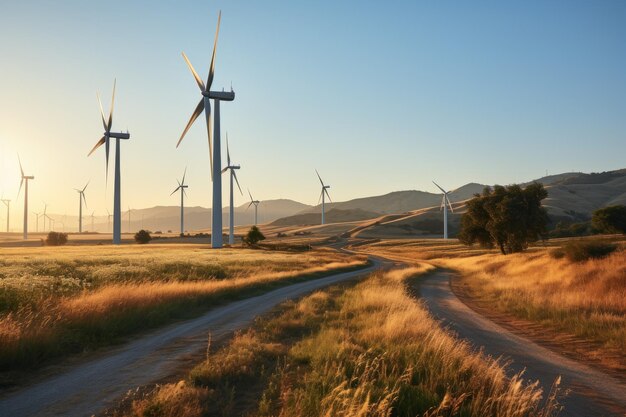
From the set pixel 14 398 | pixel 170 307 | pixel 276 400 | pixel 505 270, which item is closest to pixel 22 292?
pixel 170 307

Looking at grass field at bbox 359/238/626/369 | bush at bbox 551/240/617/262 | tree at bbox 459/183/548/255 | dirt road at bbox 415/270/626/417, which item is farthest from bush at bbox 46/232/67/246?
dirt road at bbox 415/270/626/417

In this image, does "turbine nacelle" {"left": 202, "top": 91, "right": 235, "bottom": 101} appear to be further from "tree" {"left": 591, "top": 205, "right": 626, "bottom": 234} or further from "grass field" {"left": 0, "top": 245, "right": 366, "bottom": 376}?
"tree" {"left": 591, "top": 205, "right": 626, "bottom": 234}

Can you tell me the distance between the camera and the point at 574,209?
18000 cm

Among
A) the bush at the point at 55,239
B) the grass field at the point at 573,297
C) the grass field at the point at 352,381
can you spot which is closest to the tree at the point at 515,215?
the grass field at the point at 573,297

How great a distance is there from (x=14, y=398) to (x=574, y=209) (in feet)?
646

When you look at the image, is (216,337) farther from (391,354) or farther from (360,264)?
(360,264)

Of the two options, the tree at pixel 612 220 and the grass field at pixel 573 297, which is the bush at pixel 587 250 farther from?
the tree at pixel 612 220

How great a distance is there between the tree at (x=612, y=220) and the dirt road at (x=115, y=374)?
95.9 metres

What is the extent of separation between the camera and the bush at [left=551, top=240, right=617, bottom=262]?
34.9 m

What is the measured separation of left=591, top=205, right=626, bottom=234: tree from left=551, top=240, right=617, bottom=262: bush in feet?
224

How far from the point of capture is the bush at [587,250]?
3490cm

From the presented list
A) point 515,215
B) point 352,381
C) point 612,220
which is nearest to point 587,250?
point 515,215

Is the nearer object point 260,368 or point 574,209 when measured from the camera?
point 260,368

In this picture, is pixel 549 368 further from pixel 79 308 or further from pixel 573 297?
pixel 79 308
